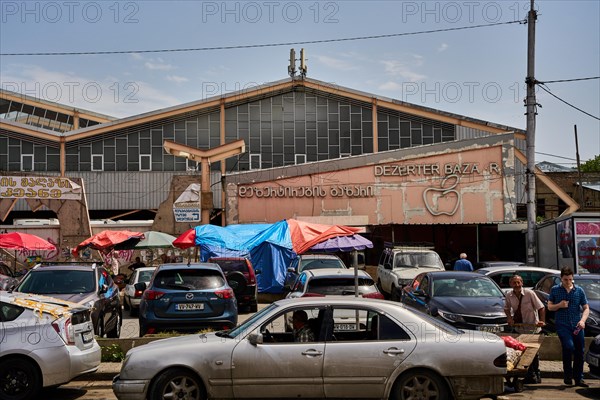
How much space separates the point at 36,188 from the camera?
29.0m

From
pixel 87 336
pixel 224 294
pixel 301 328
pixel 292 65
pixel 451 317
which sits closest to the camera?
pixel 301 328

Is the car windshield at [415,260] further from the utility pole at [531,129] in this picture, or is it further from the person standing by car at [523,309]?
the person standing by car at [523,309]

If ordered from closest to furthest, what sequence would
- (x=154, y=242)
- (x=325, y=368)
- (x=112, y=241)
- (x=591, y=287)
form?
(x=325, y=368)
(x=591, y=287)
(x=112, y=241)
(x=154, y=242)

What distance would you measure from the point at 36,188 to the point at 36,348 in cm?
2147

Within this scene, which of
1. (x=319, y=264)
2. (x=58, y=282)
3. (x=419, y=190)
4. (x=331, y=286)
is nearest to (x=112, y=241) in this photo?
(x=319, y=264)

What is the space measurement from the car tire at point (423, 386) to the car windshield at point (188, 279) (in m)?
5.41

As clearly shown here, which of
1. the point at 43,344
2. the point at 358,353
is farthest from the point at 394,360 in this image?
the point at 43,344

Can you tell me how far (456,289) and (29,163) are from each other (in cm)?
3667

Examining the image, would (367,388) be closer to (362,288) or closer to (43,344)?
(43,344)

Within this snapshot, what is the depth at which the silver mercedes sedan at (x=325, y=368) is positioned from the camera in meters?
8.12

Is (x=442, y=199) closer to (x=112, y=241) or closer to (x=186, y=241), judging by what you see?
(x=186, y=241)

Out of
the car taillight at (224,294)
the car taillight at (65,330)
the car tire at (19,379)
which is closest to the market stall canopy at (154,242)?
the car taillight at (224,294)

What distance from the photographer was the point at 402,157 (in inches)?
1367

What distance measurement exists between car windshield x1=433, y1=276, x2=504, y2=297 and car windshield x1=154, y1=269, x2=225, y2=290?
16.1 ft
